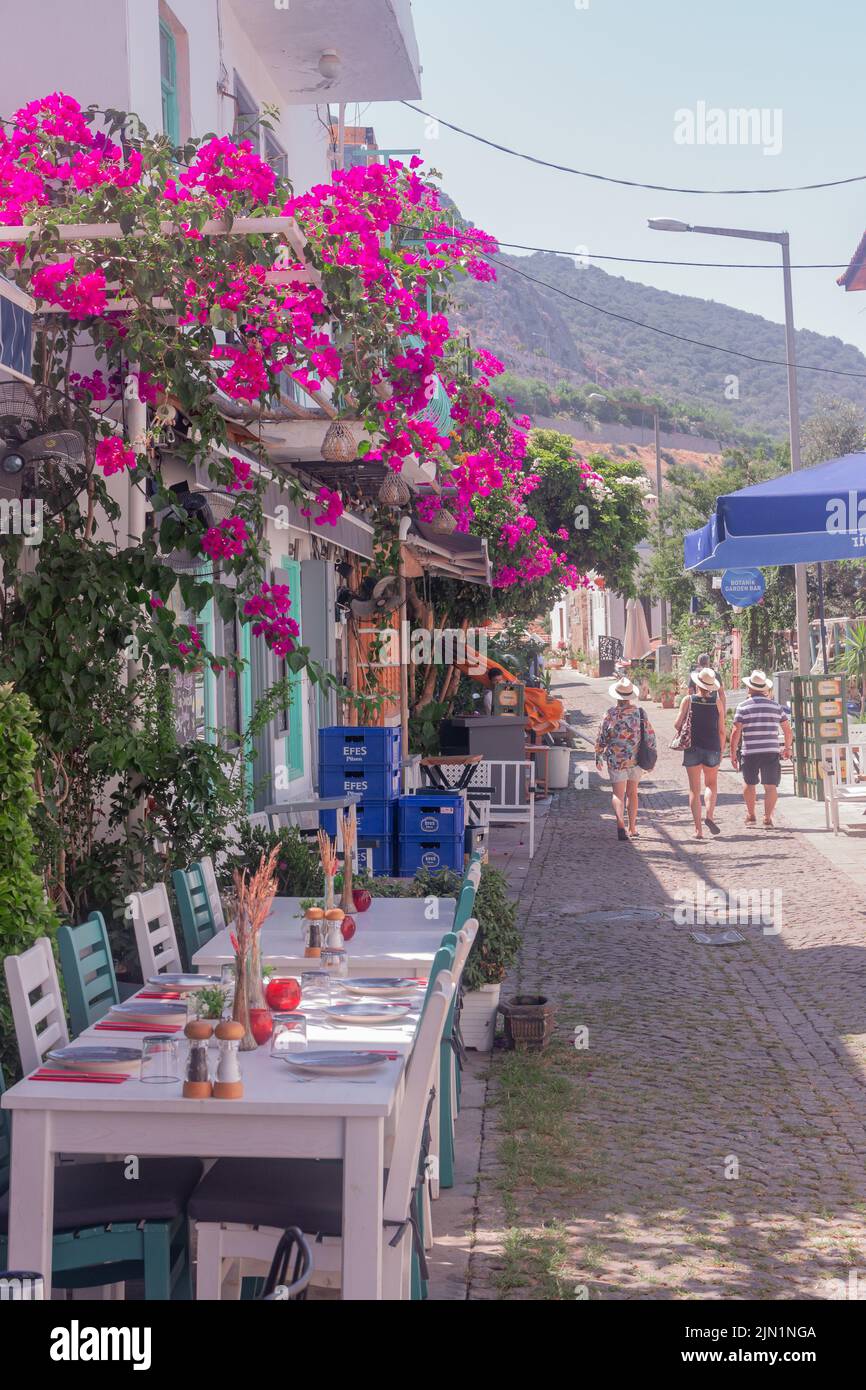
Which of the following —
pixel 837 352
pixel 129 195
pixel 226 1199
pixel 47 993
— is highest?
pixel 837 352

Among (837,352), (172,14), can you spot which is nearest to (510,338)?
(837,352)

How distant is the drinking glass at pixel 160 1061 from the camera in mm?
3961

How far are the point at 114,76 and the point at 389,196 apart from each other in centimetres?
186

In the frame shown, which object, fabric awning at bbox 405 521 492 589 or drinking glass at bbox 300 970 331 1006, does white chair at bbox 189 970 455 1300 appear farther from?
fabric awning at bbox 405 521 492 589

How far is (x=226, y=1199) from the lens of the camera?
13.3ft

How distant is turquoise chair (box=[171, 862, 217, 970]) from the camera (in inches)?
250

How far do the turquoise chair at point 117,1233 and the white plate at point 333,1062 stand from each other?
0.52 metres

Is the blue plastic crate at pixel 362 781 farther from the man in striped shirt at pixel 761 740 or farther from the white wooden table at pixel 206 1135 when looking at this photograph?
the white wooden table at pixel 206 1135

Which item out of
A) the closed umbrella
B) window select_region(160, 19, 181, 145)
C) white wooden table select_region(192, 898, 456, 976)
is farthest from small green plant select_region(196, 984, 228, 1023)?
the closed umbrella

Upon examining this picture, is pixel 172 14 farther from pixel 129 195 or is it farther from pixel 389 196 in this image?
pixel 129 195

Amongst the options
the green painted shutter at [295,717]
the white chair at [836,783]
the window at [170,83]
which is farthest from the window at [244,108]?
the white chair at [836,783]

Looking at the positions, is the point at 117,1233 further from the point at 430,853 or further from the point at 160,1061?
the point at 430,853

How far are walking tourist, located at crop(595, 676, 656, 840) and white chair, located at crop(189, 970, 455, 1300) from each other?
10955mm

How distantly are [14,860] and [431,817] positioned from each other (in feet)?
19.0
